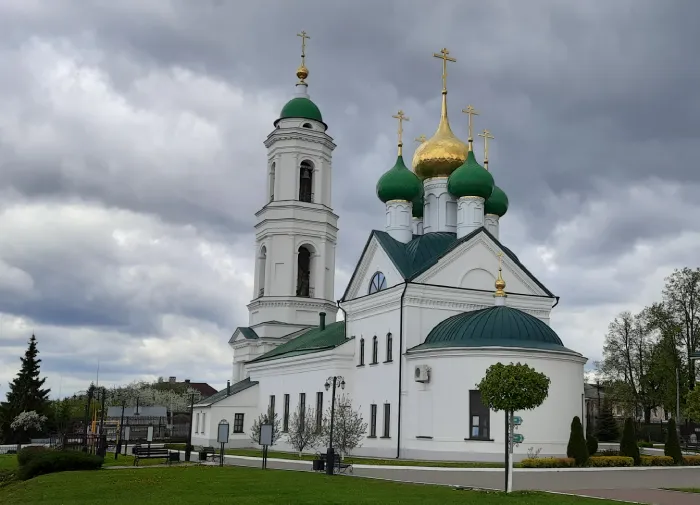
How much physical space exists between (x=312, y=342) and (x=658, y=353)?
23209mm

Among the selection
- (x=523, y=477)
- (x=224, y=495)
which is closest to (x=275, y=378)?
(x=523, y=477)

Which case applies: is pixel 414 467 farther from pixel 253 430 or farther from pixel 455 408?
pixel 253 430

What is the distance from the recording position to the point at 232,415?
164ft

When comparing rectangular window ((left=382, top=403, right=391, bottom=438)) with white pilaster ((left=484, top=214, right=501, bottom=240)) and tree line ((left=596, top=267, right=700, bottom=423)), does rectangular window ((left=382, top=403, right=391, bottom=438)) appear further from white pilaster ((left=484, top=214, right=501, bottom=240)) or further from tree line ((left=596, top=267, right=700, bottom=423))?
tree line ((left=596, top=267, right=700, bottom=423))

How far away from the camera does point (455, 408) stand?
32875 millimetres

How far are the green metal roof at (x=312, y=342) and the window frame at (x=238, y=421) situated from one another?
346 centimetres

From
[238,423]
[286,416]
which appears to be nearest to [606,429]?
[286,416]

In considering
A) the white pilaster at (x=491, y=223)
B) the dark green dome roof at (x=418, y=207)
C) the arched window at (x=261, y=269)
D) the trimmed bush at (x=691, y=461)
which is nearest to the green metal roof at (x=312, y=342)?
the arched window at (x=261, y=269)

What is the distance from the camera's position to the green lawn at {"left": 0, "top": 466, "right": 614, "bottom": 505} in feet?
56.9

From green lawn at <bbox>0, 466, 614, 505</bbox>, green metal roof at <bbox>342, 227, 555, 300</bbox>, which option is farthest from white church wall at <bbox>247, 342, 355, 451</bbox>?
green lawn at <bbox>0, 466, 614, 505</bbox>

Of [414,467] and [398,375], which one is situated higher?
[398,375]

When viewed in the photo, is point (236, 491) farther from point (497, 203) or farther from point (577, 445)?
point (497, 203)

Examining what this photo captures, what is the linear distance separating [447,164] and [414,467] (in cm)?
1865

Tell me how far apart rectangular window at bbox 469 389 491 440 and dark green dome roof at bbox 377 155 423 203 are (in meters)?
12.9
